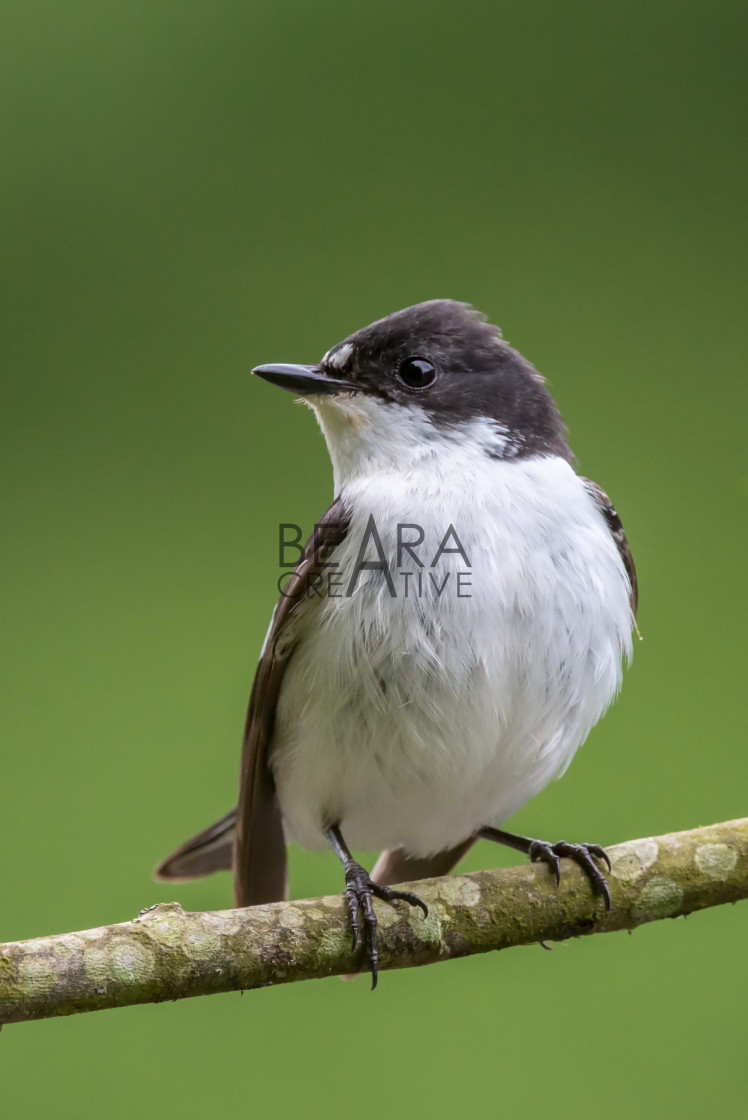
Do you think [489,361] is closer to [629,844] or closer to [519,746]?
[519,746]

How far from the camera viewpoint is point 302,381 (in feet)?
5.92

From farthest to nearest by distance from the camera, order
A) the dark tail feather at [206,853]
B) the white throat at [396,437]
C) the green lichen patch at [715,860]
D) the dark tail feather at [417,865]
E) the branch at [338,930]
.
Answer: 1. the dark tail feather at [417,865]
2. the dark tail feather at [206,853]
3. the white throat at [396,437]
4. the green lichen patch at [715,860]
5. the branch at [338,930]

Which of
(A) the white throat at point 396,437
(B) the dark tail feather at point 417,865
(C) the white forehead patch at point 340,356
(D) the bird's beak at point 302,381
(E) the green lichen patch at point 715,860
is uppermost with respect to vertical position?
(C) the white forehead patch at point 340,356

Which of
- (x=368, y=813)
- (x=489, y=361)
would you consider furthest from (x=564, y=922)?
(x=489, y=361)

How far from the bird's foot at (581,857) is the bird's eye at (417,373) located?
0.76m

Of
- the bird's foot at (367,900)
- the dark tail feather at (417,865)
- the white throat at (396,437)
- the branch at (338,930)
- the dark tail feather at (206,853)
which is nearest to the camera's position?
Result: the branch at (338,930)

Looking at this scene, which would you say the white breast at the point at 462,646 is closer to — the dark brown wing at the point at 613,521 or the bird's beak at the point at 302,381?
the dark brown wing at the point at 613,521

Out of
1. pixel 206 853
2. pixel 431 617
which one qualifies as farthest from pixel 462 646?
pixel 206 853

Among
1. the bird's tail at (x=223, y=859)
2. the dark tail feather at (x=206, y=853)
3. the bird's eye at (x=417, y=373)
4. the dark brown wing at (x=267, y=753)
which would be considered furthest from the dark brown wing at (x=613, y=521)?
the dark tail feather at (x=206, y=853)

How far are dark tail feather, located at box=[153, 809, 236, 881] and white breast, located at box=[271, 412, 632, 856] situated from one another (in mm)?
278

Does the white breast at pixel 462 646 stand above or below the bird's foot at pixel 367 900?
above

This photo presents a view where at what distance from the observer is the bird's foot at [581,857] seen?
5.40 ft

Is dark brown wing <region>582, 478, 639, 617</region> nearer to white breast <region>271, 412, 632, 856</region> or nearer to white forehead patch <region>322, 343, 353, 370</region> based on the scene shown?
white breast <region>271, 412, 632, 856</region>

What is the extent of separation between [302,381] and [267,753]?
650 mm
